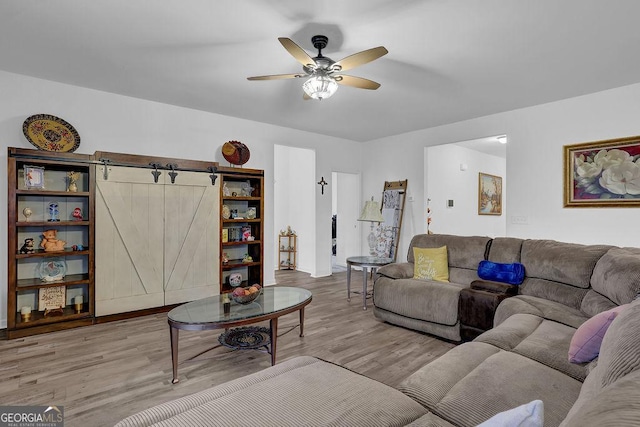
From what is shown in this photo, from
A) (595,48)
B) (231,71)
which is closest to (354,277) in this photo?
(231,71)

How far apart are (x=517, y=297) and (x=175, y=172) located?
12.8ft

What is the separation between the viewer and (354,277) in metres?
6.24

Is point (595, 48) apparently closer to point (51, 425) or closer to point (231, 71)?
point (231, 71)

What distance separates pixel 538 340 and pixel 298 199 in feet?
17.5

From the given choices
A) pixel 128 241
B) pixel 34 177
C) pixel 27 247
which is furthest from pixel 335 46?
pixel 27 247

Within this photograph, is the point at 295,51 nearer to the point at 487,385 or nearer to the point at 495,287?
the point at 487,385

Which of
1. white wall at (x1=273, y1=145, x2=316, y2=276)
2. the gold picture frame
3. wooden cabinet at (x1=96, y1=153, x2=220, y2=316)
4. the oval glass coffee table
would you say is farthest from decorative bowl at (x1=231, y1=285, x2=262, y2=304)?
the gold picture frame

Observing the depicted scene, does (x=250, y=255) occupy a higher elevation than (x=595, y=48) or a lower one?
lower

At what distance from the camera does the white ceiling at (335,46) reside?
233 cm

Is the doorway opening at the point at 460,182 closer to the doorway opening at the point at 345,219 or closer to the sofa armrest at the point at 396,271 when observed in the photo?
the doorway opening at the point at 345,219

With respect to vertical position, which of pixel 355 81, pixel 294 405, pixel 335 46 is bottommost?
pixel 294 405

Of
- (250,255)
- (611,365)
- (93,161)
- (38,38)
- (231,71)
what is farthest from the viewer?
(250,255)

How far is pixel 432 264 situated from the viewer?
3.79 m

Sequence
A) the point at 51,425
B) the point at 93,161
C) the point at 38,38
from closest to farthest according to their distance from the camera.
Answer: the point at 51,425
the point at 38,38
the point at 93,161
